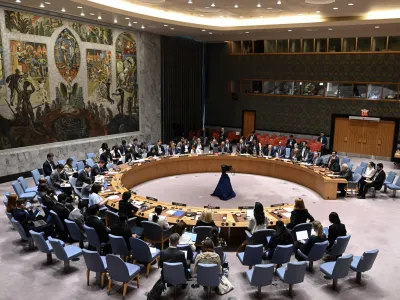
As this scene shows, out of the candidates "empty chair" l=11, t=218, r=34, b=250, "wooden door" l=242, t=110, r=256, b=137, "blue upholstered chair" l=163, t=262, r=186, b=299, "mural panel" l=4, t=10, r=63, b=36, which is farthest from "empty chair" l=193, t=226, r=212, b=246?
"wooden door" l=242, t=110, r=256, b=137

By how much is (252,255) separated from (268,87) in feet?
53.0

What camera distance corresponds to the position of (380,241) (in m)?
8.66

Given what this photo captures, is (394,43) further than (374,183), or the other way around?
(394,43)

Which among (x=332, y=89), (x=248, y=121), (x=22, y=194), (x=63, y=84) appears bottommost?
(x=22, y=194)

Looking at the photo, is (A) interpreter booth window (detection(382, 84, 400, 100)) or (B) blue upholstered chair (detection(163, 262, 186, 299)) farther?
(A) interpreter booth window (detection(382, 84, 400, 100))

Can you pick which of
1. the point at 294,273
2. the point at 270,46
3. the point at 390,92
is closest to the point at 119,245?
the point at 294,273

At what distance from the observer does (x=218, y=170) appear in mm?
15344

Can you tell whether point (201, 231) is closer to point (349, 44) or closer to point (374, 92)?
point (374, 92)

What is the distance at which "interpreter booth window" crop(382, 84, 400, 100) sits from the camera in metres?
17.9

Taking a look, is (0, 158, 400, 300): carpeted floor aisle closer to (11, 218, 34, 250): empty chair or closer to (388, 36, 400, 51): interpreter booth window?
(11, 218, 34, 250): empty chair

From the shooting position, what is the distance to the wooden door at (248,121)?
871 inches

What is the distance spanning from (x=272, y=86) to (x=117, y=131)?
941cm

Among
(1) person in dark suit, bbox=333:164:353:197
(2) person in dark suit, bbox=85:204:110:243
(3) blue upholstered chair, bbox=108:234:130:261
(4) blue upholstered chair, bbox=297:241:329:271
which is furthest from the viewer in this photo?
(1) person in dark suit, bbox=333:164:353:197

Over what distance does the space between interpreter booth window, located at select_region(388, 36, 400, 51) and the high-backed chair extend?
15582mm
